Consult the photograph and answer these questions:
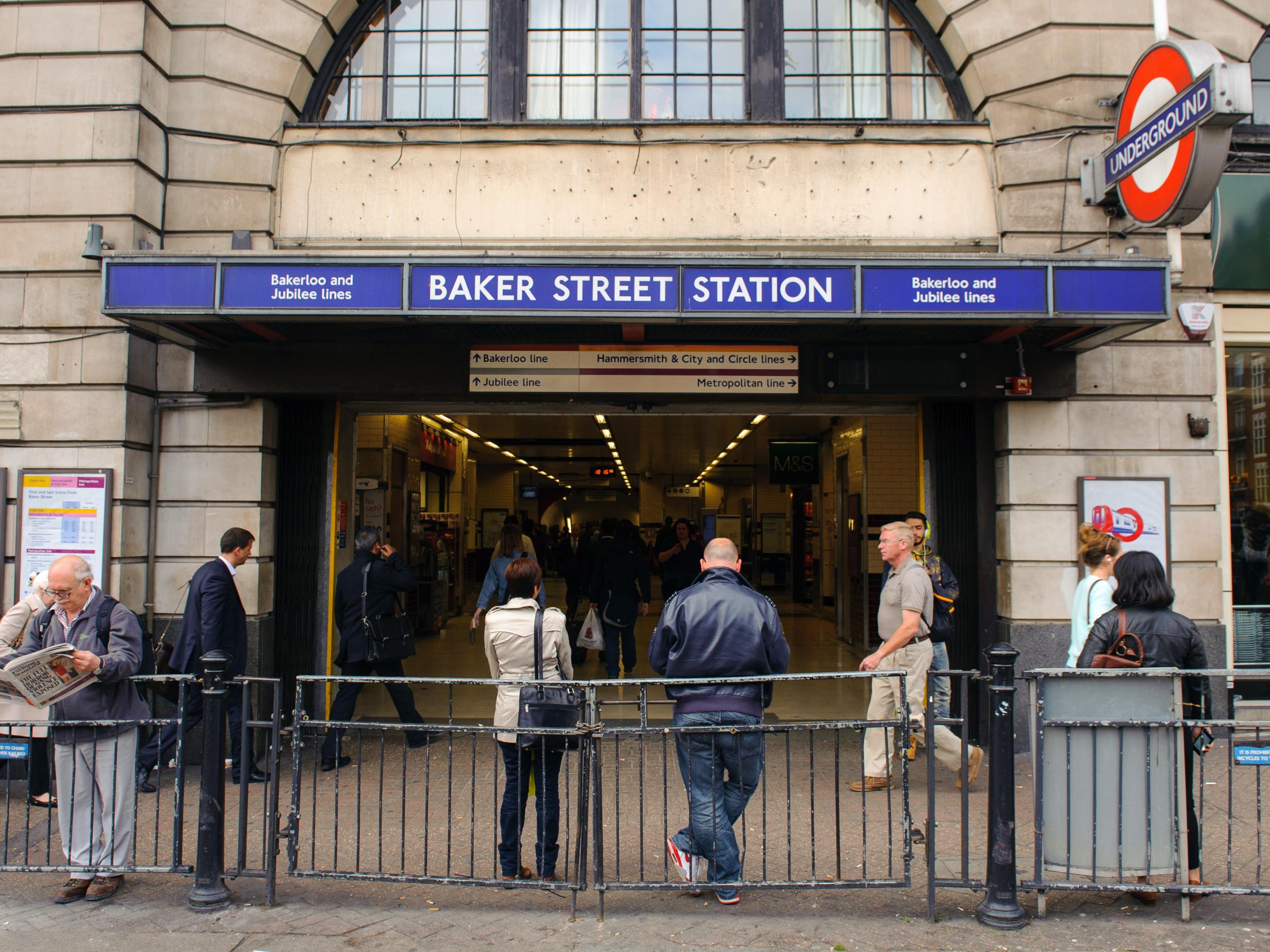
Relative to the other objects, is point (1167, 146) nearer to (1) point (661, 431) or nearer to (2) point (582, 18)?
(2) point (582, 18)

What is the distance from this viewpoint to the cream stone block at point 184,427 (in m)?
7.46

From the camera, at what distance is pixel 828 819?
569 centimetres

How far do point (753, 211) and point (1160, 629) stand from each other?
4.64 m

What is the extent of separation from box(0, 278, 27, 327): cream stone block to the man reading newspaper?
137 inches

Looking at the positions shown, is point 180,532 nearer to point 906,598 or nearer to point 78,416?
point 78,416

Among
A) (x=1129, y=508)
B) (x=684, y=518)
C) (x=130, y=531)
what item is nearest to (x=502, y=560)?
(x=130, y=531)

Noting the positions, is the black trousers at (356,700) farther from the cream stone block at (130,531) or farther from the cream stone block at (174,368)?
the cream stone block at (174,368)

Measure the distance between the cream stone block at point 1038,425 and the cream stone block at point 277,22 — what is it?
6.76 m

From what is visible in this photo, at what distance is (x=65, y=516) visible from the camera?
6973 millimetres

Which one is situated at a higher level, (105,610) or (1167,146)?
(1167,146)

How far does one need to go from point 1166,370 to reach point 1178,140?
6.46ft

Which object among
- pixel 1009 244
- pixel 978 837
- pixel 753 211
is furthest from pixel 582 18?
pixel 978 837

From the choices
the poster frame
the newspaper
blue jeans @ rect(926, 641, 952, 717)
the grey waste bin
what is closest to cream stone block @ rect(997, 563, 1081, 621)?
the poster frame

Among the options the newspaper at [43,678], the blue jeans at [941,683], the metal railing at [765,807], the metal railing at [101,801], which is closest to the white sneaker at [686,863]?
the metal railing at [765,807]
